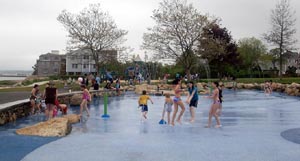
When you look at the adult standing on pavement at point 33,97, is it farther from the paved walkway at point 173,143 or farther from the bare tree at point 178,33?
the bare tree at point 178,33

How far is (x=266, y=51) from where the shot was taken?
87188 mm

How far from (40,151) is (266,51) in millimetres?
84566

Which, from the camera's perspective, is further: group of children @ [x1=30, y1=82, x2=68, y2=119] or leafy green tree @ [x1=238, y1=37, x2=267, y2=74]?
leafy green tree @ [x1=238, y1=37, x2=267, y2=74]

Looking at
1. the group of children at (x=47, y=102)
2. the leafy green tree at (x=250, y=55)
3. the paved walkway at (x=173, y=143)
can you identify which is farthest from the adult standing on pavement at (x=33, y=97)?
the leafy green tree at (x=250, y=55)

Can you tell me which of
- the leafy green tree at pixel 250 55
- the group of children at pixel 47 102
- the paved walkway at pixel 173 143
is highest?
the leafy green tree at pixel 250 55

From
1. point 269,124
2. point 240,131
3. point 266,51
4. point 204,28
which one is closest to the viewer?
point 240,131

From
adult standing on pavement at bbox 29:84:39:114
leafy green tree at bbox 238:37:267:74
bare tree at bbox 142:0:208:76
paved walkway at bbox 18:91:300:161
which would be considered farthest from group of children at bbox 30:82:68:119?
leafy green tree at bbox 238:37:267:74

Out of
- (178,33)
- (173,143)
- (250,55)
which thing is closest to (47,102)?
(173,143)

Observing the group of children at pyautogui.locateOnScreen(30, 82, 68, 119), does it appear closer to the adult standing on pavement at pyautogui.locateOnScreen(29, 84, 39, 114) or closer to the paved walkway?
the adult standing on pavement at pyautogui.locateOnScreen(29, 84, 39, 114)

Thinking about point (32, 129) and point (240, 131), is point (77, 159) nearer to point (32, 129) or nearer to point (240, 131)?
point (32, 129)

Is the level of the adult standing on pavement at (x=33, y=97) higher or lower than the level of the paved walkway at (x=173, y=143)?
higher

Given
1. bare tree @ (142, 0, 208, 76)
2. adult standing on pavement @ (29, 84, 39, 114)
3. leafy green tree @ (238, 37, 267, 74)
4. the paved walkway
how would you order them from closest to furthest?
the paved walkway
adult standing on pavement @ (29, 84, 39, 114)
bare tree @ (142, 0, 208, 76)
leafy green tree @ (238, 37, 267, 74)

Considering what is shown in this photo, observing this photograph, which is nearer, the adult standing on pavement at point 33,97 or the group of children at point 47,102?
the group of children at point 47,102

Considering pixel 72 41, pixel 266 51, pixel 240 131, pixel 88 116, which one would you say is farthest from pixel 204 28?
pixel 266 51
